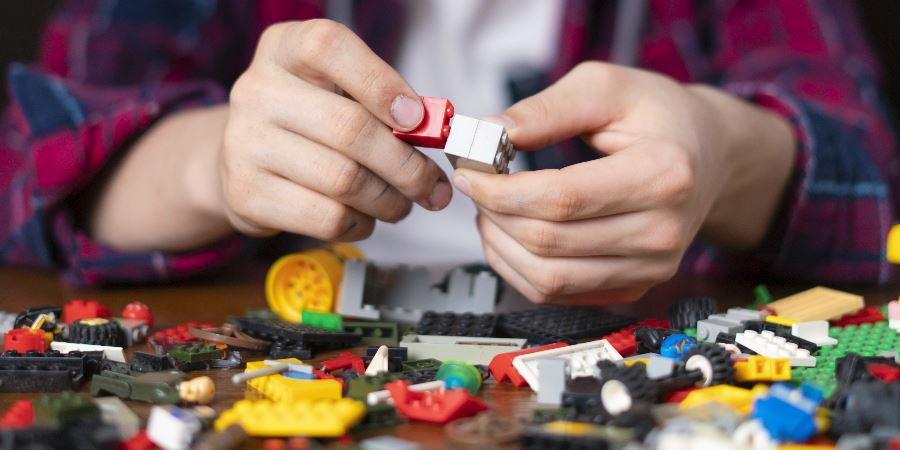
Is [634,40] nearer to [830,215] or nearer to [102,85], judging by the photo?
[830,215]

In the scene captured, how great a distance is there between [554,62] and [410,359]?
2.65ft

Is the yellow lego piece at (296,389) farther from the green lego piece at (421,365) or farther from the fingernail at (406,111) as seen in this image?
the fingernail at (406,111)

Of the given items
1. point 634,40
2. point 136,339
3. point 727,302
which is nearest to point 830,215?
point 727,302

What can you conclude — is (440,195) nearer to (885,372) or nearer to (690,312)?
(690,312)

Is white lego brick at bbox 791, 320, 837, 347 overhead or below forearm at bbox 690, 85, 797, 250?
below

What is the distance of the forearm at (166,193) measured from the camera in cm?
102

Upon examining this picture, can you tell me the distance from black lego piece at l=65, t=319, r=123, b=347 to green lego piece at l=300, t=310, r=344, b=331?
0.17 m

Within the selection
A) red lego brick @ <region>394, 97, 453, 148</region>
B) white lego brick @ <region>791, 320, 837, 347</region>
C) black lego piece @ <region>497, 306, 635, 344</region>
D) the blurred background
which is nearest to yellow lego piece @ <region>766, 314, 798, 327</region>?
white lego brick @ <region>791, 320, 837, 347</region>

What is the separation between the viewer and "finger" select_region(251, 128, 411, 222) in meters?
→ 0.74

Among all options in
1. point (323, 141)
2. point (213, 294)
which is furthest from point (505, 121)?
point (213, 294)

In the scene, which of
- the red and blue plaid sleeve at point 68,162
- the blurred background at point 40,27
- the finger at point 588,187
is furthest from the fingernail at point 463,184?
the blurred background at point 40,27

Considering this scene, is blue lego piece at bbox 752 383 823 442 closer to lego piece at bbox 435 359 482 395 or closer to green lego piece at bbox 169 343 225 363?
lego piece at bbox 435 359 482 395

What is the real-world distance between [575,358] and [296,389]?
202 mm

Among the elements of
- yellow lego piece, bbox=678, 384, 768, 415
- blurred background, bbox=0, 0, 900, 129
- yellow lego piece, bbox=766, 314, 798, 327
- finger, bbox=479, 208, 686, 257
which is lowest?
yellow lego piece, bbox=678, 384, 768, 415
